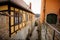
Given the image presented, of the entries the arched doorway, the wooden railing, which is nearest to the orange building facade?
the arched doorway

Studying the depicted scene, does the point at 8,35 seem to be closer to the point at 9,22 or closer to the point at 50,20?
the point at 9,22

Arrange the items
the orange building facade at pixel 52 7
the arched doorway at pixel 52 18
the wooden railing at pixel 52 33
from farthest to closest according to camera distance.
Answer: the arched doorway at pixel 52 18 < the orange building facade at pixel 52 7 < the wooden railing at pixel 52 33

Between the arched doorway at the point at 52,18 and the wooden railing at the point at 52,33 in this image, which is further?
the arched doorway at the point at 52,18

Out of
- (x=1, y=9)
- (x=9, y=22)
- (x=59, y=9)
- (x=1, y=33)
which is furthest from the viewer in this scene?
(x=59, y=9)

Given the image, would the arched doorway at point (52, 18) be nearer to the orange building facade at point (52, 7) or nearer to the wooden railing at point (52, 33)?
the orange building facade at point (52, 7)

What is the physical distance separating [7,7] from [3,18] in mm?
521

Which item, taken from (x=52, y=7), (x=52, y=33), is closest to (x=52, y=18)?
(x=52, y=7)

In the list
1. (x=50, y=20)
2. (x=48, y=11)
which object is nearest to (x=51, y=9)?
(x=48, y=11)

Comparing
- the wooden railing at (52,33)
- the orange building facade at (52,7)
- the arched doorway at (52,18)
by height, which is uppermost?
the orange building facade at (52,7)

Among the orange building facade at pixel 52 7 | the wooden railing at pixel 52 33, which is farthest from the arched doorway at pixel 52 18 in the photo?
the wooden railing at pixel 52 33

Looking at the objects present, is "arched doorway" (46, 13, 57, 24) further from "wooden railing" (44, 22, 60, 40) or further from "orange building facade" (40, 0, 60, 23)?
"wooden railing" (44, 22, 60, 40)

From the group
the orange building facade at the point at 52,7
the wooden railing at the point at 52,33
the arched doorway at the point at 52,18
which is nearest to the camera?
the wooden railing at the point at 52,33

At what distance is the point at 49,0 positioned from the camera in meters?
12.8

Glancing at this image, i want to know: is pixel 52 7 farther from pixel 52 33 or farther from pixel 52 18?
pixel 52 33
